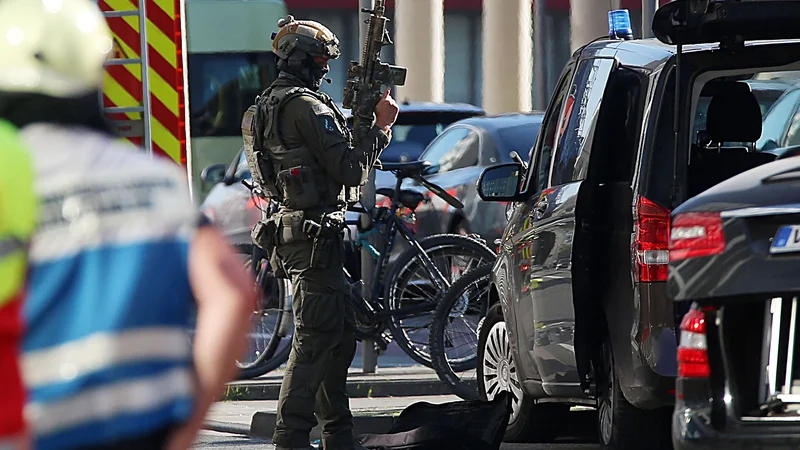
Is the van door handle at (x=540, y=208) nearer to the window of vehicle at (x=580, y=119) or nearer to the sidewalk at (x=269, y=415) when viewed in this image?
the window of vehicle at (x=580, y=119)

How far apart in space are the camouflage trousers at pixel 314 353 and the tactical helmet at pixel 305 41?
32.3 inches

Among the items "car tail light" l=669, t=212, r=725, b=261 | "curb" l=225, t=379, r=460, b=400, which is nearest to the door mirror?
"car tail light" l=669, t=212, r=725, b=261

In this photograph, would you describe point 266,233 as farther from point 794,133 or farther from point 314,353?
point 794,133

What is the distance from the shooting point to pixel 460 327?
9523 millimetres

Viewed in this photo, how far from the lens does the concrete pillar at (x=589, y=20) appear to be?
21375mm

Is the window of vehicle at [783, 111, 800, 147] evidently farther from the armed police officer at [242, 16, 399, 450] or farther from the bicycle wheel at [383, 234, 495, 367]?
the bicycle wheel at [383, 234, 495, 367]

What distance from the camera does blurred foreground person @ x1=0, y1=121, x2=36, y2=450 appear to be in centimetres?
207

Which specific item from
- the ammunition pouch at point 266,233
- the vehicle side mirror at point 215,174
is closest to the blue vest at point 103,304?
the ammunition pouch at point 266,233

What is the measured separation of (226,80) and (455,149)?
828cm

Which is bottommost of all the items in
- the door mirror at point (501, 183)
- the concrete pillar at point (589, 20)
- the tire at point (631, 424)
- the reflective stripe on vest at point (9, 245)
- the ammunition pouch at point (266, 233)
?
the tire at point (631, 424)

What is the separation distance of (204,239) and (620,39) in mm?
Answer: 4567

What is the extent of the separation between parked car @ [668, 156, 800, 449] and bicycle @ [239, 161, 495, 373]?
528 cm

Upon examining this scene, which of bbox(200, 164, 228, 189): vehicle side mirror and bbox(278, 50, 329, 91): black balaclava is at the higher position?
bbox(278, 50, 329, 91): black balaclava

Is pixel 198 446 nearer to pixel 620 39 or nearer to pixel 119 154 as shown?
pixel 620 39
